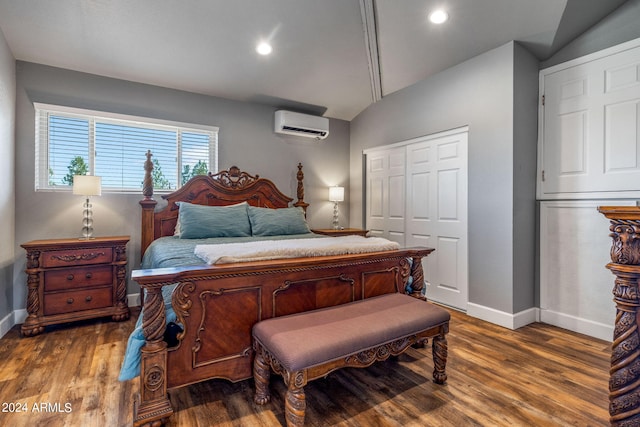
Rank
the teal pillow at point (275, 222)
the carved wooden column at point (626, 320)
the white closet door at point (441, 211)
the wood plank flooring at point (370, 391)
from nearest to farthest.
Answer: the carved wooden column at point (626, 320) → the wood plank flooring at point (370, 391) → the white closet door at point (441, 211) → the teal pillow at point (275, 222)

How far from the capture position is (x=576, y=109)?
2.83 metres

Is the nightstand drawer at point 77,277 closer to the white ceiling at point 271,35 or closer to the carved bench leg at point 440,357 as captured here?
the white ceiling at point 271,35

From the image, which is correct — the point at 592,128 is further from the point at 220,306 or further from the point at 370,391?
the point at 220,306

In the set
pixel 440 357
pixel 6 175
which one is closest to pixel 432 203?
pixel 440 357

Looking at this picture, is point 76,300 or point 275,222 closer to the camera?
point 76,300

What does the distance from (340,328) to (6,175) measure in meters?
3.17

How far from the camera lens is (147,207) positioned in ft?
11.3

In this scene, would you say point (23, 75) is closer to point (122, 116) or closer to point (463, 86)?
point (122, 116)

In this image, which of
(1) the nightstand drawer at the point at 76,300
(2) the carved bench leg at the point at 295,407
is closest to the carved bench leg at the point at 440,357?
(2) the carved bench leg at the point at 295,407

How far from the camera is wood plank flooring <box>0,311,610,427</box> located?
164cm

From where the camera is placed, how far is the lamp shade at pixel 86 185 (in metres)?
2.90

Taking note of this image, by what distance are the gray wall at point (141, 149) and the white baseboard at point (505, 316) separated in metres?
2.37

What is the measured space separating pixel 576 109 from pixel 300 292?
295 cm

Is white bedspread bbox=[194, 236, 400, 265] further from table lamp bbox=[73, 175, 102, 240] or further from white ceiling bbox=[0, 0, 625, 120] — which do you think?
white ceiling bbox=[0, 0, 625, 120]
